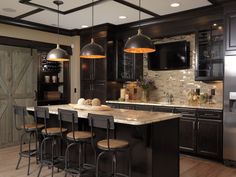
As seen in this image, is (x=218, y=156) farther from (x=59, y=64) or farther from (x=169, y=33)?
(x=59, y=64)

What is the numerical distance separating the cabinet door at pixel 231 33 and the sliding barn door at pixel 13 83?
4506mm

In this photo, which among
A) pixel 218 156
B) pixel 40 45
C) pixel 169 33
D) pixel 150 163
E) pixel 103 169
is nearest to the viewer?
pixel 150 163

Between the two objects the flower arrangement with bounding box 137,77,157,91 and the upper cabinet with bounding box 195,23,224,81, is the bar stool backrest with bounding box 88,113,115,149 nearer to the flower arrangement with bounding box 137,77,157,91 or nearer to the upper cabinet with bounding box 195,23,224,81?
the upper cabinet with bounding box 195,23,224,81

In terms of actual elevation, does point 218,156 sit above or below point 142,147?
below

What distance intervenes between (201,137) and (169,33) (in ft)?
7.81

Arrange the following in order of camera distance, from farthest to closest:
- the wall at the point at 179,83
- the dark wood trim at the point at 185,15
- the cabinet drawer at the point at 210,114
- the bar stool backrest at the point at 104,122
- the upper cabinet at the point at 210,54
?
the wall at the point at 179,83, the upper cabinet at the point at 210,54, the dark wood trim at the point at 185,15, the cabinet drawer at the point at 210,114, the bar stool backrest at the point at 104,122

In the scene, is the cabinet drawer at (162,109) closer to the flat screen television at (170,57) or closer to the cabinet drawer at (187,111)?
the cabinet drawer at (187,111)

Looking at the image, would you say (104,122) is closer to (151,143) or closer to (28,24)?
(151,143)

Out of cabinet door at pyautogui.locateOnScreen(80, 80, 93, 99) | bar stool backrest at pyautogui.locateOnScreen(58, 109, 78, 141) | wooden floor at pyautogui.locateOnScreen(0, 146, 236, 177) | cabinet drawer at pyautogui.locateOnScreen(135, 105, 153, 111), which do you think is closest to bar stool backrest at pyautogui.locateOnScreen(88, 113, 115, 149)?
bar stool backrest at pyautogui.locateOnScreen(58, 109, 78, 141)

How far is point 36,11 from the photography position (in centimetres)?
495

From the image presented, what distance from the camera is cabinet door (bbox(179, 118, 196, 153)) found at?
4676 mm

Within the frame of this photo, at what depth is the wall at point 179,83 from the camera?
206 inches

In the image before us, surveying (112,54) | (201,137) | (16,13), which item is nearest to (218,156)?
(201,137)

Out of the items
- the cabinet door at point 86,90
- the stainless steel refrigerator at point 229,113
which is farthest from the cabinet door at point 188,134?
the cabinet door at point 86,90
